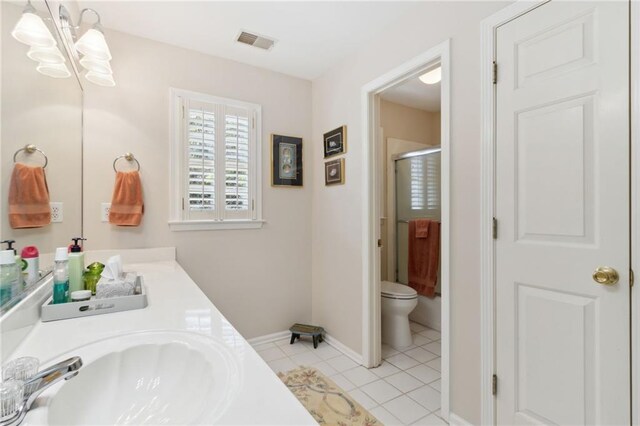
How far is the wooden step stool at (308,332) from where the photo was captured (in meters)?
2.70

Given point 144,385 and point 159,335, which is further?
point 159,335

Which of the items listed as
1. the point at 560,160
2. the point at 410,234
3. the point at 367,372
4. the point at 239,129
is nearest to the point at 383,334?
the point at 367,372

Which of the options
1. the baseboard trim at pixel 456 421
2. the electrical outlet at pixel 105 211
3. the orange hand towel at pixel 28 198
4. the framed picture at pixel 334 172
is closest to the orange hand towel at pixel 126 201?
the electrical outlet at pixel 105 211

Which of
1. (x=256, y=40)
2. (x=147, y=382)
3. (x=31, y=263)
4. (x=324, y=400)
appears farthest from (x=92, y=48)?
(x=324, y=400)

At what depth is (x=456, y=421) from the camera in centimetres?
168

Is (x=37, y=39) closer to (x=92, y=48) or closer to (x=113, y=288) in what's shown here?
(x=92, y=48)

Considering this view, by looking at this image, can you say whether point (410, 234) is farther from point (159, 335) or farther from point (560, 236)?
point (159, 335)

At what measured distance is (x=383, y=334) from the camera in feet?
9.14

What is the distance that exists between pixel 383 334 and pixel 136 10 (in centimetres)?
311

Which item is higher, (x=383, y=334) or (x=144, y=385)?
(x=144, y=385)

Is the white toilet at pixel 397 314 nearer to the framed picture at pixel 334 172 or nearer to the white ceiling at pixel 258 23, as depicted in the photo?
the framed picture at pixel 334 172

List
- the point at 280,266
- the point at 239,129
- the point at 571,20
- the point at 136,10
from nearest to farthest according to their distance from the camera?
the point at 571,20, the point at 136,10, the point at 239,129, the point at 280,266

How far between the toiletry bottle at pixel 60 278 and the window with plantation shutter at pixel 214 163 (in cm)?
122

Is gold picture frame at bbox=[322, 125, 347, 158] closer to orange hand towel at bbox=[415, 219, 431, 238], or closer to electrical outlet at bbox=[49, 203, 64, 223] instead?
orange hand towel at bbox=[415, 219, 431, 238]
